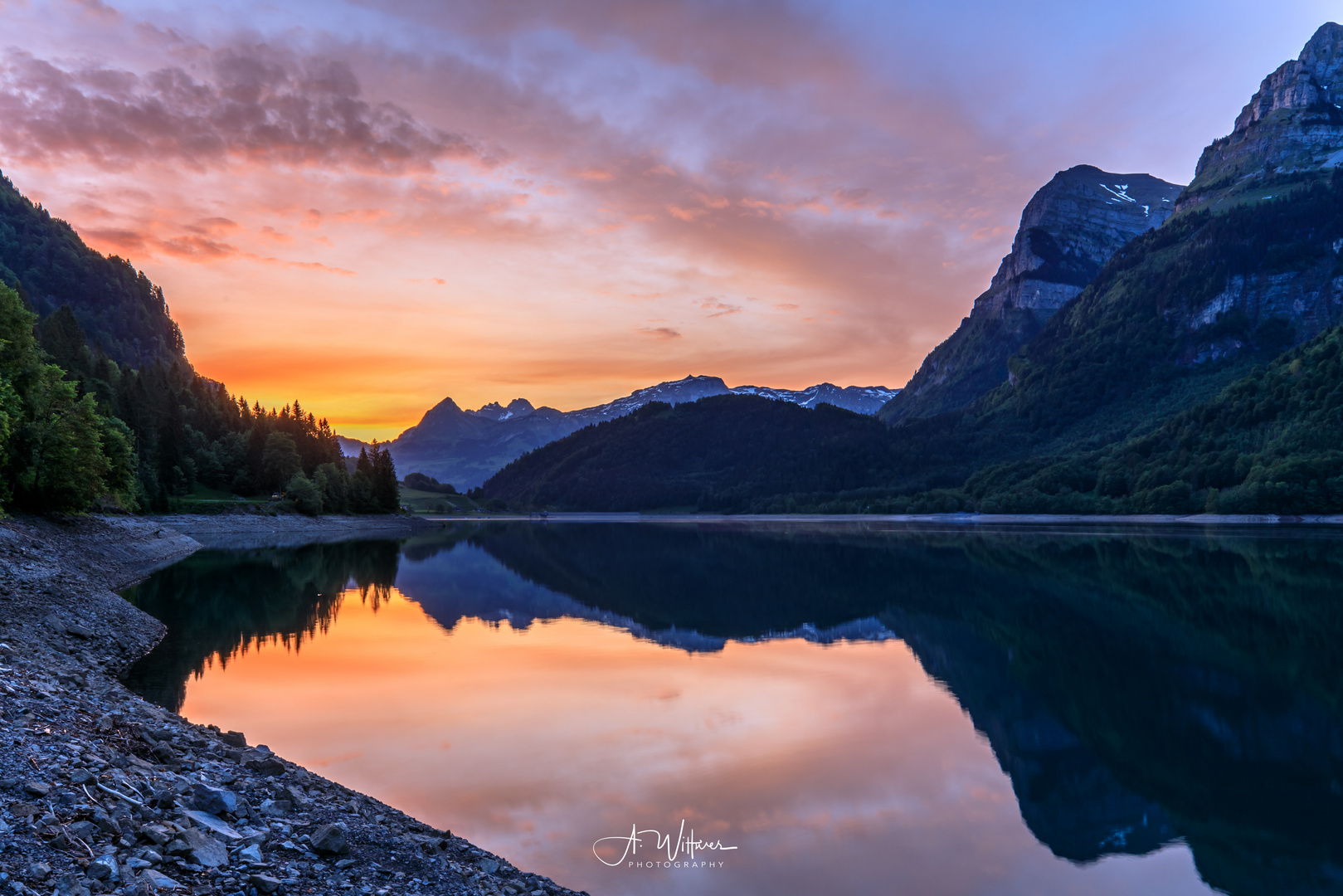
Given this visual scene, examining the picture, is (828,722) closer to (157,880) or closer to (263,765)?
(263,765)

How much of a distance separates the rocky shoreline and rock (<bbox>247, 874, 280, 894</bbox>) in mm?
15

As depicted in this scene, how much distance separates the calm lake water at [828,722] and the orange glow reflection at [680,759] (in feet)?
0.24

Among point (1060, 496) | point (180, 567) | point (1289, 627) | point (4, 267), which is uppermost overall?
point (4, 267)

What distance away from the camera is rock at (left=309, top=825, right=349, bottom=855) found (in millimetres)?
9359

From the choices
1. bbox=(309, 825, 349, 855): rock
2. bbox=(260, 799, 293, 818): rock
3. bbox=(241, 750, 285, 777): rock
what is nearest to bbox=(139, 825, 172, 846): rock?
bbox=(309, 825, 349, 855): rock

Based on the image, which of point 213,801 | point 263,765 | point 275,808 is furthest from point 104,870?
point 263,765

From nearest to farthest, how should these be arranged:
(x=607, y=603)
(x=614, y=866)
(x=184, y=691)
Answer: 1. (x=614, y=866)
2. (x=184, y=691)
3. (x=607, y=603)

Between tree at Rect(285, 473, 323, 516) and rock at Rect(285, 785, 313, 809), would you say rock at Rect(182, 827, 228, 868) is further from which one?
tree at Rect(285, 473, 323, 516)

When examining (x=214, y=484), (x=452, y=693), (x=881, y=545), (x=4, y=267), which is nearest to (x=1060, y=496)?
(x=881, y=545)

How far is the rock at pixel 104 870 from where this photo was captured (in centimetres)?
727

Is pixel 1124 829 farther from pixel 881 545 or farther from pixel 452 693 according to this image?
pixel 881 545

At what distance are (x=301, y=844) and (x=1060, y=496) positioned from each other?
160m

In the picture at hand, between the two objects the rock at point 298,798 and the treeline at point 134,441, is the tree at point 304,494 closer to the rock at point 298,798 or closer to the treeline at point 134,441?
the treeline at point 134,441

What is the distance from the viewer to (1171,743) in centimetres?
1783
